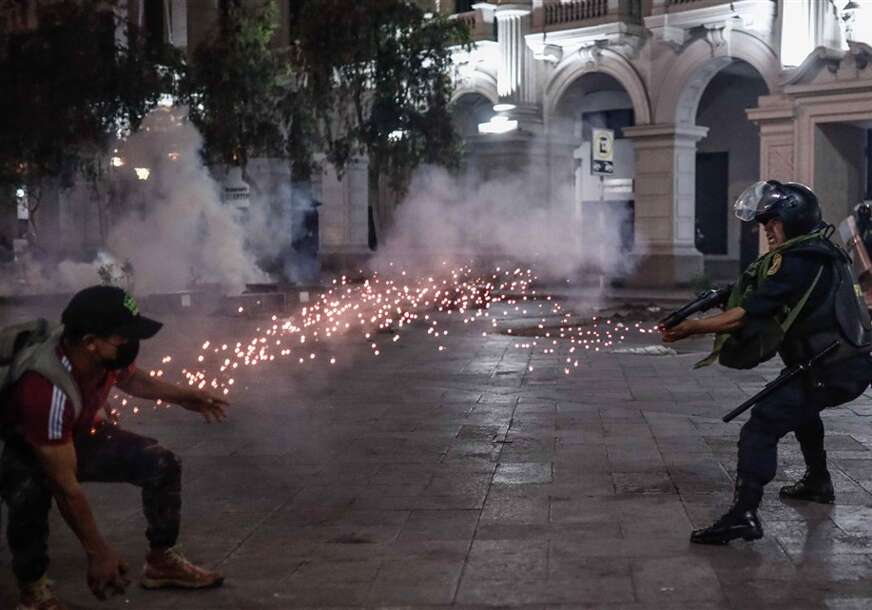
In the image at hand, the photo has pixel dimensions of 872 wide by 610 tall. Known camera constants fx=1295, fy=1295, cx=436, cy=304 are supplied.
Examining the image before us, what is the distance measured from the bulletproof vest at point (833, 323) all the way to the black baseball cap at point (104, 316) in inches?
119

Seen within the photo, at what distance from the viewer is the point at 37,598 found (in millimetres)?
4906

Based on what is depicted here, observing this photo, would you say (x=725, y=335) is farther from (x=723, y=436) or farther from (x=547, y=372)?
(x=547, y=372)

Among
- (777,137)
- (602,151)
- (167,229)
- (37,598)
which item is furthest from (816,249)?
(167,229)

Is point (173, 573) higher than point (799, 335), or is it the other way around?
point (799, 335)

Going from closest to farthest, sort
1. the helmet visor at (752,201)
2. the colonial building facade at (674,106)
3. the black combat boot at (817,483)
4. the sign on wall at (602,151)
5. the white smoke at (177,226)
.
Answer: the helmet visor at (752,201), the black combat boot at (817,483), the colonial building facade at (674,106), the white smoke at (177,226), the sign on wall at (602,151)

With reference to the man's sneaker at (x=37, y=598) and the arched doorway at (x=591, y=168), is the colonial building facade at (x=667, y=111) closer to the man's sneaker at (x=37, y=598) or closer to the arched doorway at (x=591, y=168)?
the arched doorway at (x=591, y=168)

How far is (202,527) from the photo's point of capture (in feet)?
21.0

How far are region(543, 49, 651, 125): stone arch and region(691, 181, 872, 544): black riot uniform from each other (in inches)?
859

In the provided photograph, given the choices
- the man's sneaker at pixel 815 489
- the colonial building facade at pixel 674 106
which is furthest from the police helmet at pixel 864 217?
the man's sneaker at pixel 815 489

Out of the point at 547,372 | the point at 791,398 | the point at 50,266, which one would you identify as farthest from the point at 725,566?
the point at 50,266

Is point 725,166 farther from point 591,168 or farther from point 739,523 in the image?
point 739,523

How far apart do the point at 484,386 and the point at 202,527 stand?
5875 mm

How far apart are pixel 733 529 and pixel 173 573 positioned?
97.2 inches

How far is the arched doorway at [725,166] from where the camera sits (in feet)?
95.6
